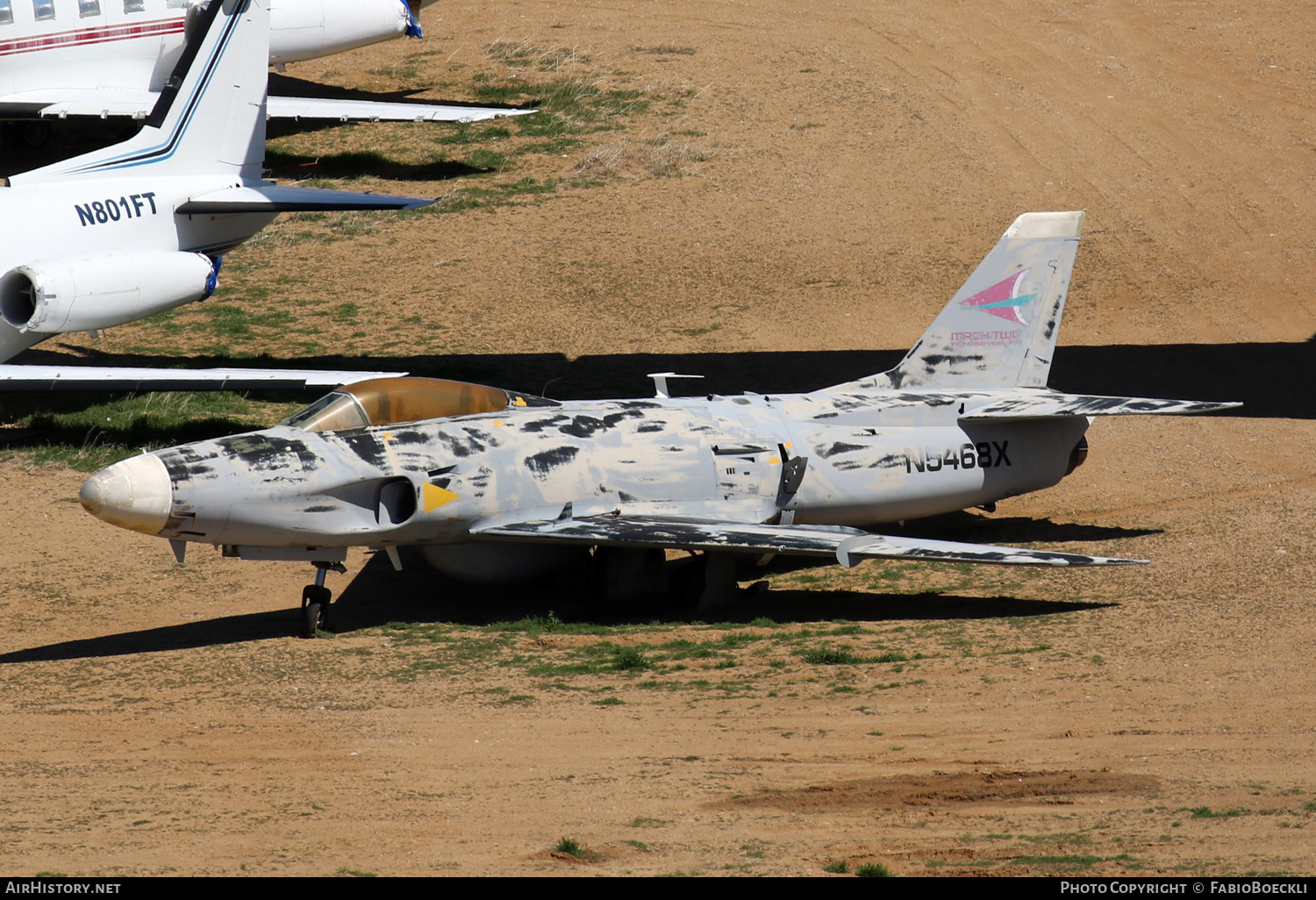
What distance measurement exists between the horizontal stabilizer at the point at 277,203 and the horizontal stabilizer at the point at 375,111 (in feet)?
29.7

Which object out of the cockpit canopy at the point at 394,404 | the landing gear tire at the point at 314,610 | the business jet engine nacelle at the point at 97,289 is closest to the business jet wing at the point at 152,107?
the business jet engine nacelle at the point at 97,289

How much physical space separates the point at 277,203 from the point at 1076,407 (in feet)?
42.7

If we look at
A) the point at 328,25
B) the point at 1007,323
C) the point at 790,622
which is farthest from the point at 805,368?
the point at 328,25

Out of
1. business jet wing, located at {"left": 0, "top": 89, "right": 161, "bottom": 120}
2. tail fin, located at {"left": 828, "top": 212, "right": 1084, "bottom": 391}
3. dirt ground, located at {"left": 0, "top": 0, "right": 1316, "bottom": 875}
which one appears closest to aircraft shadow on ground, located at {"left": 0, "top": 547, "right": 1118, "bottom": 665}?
dirt ground, located at {"left": 0, "top": 0, "right": 1316, "bottom": 875}

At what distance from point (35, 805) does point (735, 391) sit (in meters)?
14.2

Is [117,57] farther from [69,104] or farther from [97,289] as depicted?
[97,289]

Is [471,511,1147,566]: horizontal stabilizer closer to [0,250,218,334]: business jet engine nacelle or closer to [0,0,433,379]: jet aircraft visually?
[0,0,433,379]: jet aircraft

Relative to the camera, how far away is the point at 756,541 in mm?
14406

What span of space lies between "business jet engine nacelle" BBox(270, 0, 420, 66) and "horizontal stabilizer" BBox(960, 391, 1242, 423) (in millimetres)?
22115

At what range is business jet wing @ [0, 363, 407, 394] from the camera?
1886 cm

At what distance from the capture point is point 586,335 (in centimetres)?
2533

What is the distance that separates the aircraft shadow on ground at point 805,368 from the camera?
2297 cm
